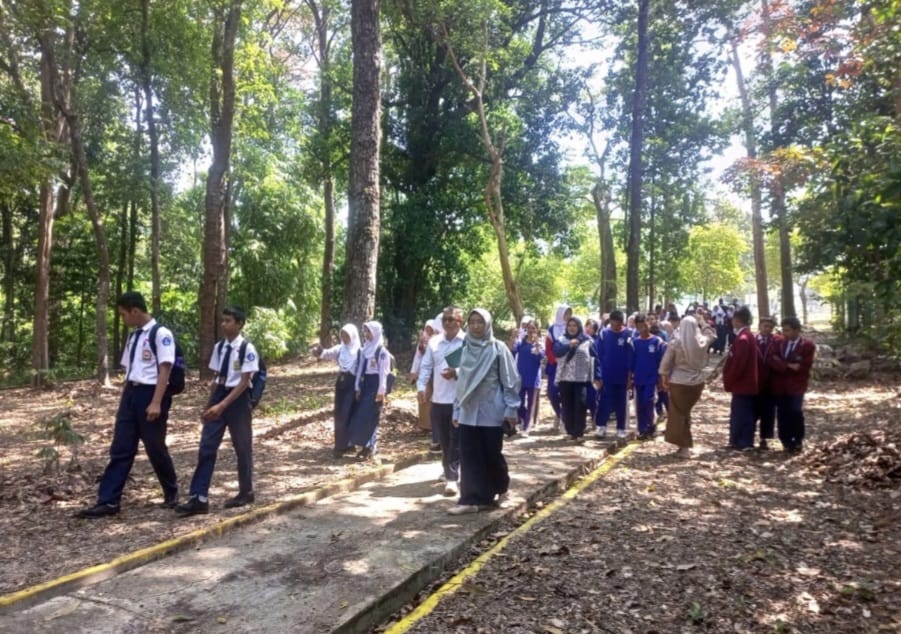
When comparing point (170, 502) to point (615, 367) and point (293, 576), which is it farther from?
point (615, 367)

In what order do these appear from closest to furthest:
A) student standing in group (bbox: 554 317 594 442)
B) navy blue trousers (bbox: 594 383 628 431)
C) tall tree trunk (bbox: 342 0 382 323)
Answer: student standing in group (bbox: 554 317 594 442), navy blue trousers (bbox: 594 383 628 431), tall tree trunk (bbox: 342 0 382 323)

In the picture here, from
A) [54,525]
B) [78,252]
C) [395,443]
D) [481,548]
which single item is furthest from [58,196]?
[481,548]

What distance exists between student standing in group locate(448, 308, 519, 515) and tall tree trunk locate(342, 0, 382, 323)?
4.42m

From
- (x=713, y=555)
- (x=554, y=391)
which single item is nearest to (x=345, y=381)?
(x=554, y=391)

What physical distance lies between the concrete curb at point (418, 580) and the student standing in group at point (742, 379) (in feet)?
10.7

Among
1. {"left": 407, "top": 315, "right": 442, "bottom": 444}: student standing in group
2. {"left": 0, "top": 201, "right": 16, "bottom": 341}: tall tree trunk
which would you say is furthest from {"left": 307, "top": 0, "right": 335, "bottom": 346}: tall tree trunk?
{"left": 407, "top": 315, "right": 442, "bottom": 444}: student standing in group

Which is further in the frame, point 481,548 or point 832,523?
point 832,523

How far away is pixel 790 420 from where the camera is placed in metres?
8.58

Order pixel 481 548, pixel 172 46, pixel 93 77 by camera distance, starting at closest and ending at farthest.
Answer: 1. pixel 481 548
2. pixel 172 46
3. pixel 93 77

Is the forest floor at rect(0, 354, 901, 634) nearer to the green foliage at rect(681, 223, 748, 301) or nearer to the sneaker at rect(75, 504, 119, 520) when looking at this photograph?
the sneaker at rect(75, 504, 119, 520)

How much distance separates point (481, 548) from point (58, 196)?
2258 cm

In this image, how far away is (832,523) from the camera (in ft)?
18.9

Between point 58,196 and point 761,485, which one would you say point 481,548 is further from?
point 58,196

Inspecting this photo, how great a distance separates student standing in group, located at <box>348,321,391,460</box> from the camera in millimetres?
8306
